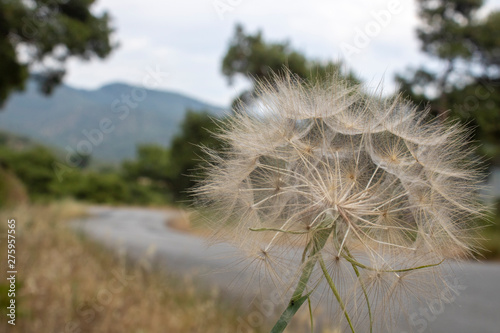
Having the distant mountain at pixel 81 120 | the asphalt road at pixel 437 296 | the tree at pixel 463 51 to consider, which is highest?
the distant mountain at pixel 81 120

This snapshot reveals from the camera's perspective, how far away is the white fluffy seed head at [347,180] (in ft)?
3.61

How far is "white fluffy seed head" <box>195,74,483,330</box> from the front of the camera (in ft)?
3.61

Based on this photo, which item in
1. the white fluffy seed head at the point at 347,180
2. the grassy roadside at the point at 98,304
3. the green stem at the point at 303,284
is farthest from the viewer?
the grassy roadside at the point at 98,304

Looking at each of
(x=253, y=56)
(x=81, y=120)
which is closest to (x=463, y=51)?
(x=253, y=56)

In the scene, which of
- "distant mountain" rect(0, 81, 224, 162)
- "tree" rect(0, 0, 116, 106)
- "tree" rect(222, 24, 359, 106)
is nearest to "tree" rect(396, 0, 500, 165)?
"tree" rect(222, 24, 359, 106)

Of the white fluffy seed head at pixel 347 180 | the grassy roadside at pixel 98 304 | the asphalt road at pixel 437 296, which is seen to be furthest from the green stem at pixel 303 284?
the grassy roadside at pixel 98 304

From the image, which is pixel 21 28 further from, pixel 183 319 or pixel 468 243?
→ pixel 468 243

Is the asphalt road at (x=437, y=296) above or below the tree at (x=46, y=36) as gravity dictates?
below

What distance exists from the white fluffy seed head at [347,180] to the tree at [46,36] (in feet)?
42.6

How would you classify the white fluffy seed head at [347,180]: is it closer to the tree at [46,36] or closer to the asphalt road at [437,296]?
the asphalt road at [437,296]

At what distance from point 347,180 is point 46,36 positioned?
13579 millimetres

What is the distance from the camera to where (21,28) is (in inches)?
493

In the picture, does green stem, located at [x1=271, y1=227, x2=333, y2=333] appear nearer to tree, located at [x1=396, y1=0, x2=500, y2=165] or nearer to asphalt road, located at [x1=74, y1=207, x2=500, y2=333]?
asphalt road, located at [x1=74, y1=207, x2=500, y2=333]

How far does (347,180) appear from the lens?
1156 millimetres
